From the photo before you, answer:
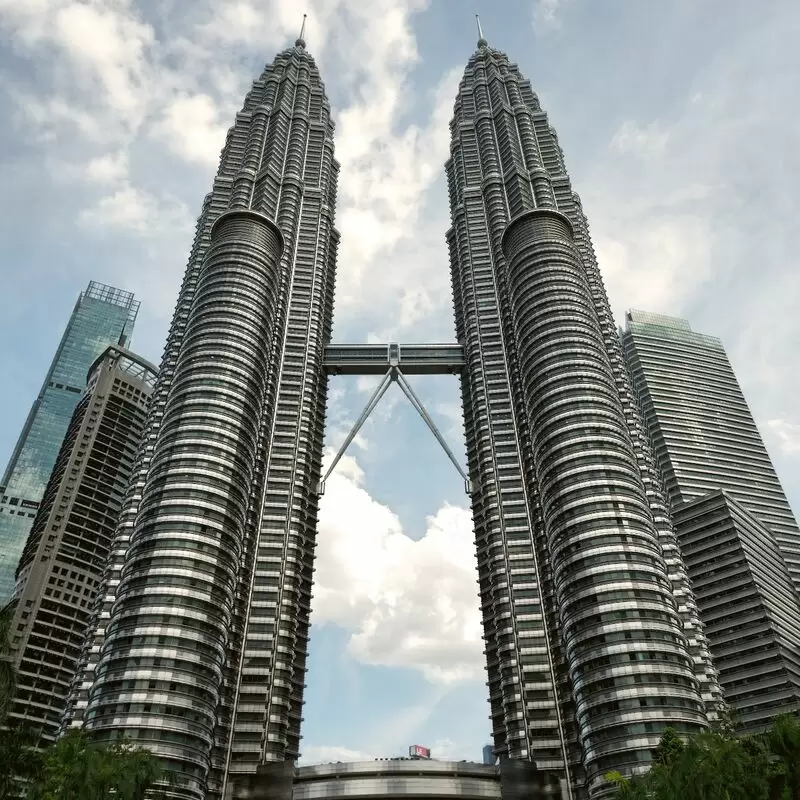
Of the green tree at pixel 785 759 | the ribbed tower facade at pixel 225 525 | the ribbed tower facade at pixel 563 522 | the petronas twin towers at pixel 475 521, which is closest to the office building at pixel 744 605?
the ribbed tower facade at pixel 563 522

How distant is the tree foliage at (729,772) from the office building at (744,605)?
3713 inches

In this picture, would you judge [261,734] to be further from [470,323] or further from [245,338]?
[470,323]

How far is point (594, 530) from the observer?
105m

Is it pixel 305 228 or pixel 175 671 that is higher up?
pixel 305 228

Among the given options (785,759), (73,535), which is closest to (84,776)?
(785,759)

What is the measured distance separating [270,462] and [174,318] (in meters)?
44.9

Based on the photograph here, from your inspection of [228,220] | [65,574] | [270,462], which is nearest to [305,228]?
[228,220]

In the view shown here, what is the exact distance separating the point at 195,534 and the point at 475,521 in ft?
191

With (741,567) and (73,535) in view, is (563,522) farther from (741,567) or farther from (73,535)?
(73,535)

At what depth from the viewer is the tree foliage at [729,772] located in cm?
4231

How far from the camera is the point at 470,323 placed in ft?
537

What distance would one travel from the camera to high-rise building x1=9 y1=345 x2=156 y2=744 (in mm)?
143500

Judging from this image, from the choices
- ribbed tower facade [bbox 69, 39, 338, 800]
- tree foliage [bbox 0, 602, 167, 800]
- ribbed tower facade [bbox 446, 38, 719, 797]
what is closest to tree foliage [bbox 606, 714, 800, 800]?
tree foliage [bbox 0, 602, 167, 800]

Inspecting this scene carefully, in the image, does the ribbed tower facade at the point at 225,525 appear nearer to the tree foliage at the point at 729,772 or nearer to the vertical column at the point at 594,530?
the vertical column at the point at 594,530
